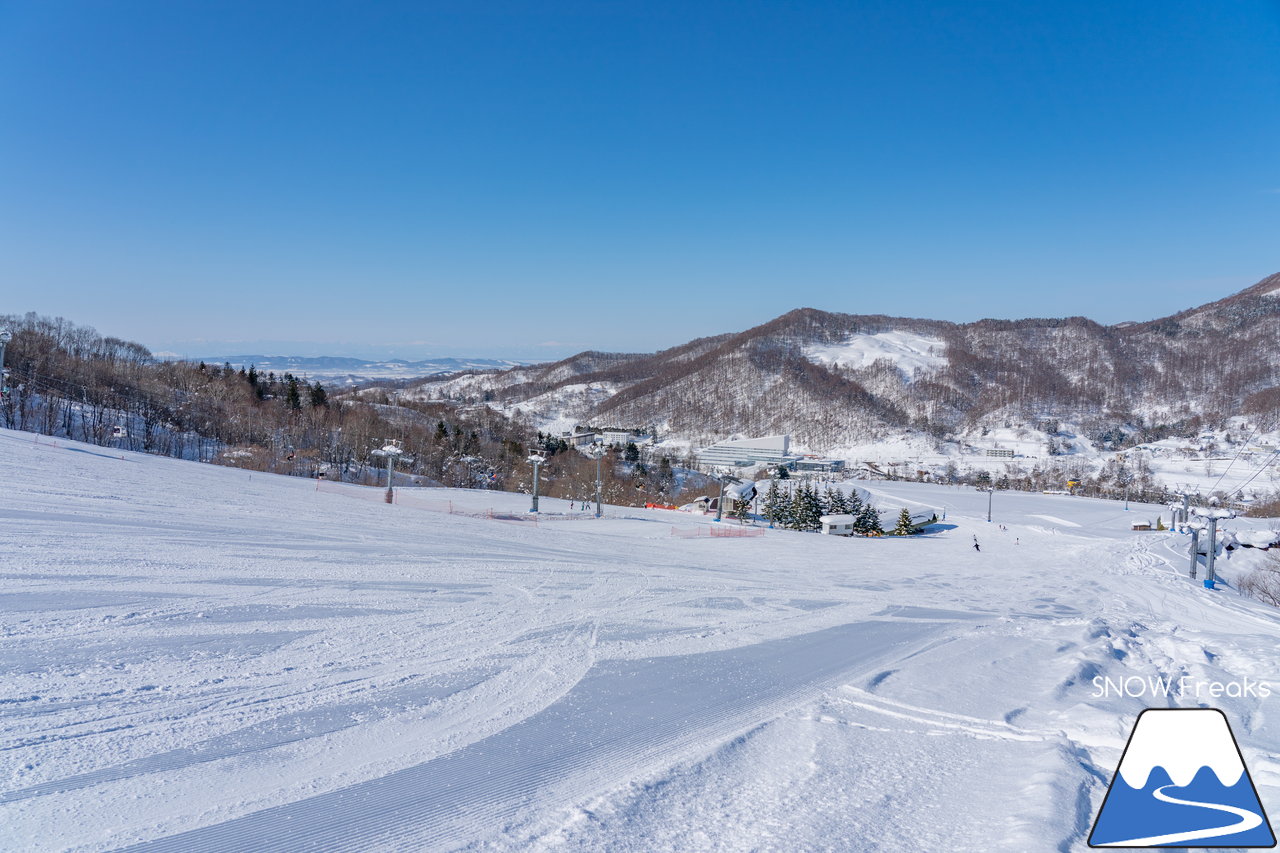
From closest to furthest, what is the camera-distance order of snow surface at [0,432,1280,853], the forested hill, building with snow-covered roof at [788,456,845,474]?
1. snow surface at [0,432,1280,853]
2. the forested hill
3. building with snow-covered roof at [788,456,845,474]

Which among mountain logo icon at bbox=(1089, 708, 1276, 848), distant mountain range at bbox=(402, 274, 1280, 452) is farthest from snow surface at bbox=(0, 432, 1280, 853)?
distant mountain range at bbox=(402, 274, 1280, 452)

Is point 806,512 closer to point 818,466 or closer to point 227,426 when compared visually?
point 227,426

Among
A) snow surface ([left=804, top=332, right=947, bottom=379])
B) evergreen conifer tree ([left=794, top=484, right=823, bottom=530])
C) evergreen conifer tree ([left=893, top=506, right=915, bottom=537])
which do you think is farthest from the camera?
snow surface ([left=804, top=332, right=947, bottom=379])

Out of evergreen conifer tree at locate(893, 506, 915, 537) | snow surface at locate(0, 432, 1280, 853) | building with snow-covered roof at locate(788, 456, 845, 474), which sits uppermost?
building with snow-covered roof at locate(788, 456, 845, 474)

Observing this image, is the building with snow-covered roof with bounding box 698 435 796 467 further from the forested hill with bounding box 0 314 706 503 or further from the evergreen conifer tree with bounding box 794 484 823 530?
the evergreen conifer tree with bounding box 794 484 823 530

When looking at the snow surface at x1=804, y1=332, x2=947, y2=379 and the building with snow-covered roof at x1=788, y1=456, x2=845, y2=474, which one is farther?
the snow surface at x1=804, y1=332, x2=947, y2=379

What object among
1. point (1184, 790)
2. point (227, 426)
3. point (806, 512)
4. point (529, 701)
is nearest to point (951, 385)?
point (806, 512)

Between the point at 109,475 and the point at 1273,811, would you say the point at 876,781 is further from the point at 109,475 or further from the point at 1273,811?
the point at 109,475

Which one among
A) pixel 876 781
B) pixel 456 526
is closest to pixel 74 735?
pixel 876 781
